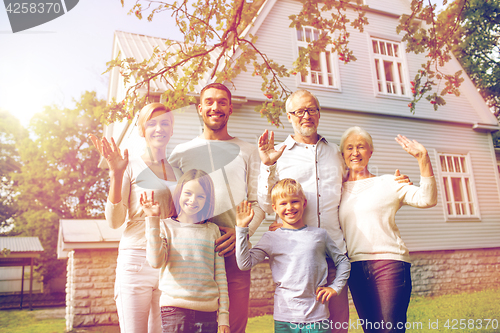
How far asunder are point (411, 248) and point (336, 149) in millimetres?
7286

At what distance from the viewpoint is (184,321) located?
6.41ft

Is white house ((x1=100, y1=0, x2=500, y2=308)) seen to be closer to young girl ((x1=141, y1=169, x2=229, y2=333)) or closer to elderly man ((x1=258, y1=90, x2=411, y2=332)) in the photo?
elderly man ((x1=258, y1=90, x2=411, y2=332))

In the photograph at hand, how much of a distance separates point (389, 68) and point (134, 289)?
32.5 ft

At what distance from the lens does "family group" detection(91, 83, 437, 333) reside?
2055 millimetres

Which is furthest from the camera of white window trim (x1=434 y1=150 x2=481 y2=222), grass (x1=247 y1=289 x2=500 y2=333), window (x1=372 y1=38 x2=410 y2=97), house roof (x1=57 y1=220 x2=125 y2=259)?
window (x1=372 y1=38 x2=410 y2=97)

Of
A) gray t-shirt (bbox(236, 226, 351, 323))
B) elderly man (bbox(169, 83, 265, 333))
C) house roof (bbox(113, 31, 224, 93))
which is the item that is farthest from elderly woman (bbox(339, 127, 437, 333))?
house roof (bbox(113, 31, 224, 93))

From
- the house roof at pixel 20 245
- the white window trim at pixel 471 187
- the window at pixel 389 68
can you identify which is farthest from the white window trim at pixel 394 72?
the house roof at pixel 20 245

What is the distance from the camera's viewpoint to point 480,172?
34.2 feet

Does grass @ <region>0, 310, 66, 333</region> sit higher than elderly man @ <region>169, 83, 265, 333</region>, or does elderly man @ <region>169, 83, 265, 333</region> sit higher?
elderly man @ <region>169, 83, 265, 333</region>

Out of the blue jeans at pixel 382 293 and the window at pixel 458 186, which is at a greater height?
the window at pixel 458 186

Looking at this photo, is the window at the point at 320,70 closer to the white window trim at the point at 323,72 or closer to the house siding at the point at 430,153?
the white window trim at the point at 323,72

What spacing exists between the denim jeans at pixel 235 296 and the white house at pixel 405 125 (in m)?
5.33

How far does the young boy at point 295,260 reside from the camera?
2080 mm

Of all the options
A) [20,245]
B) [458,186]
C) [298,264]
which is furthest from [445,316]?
[20,245]
